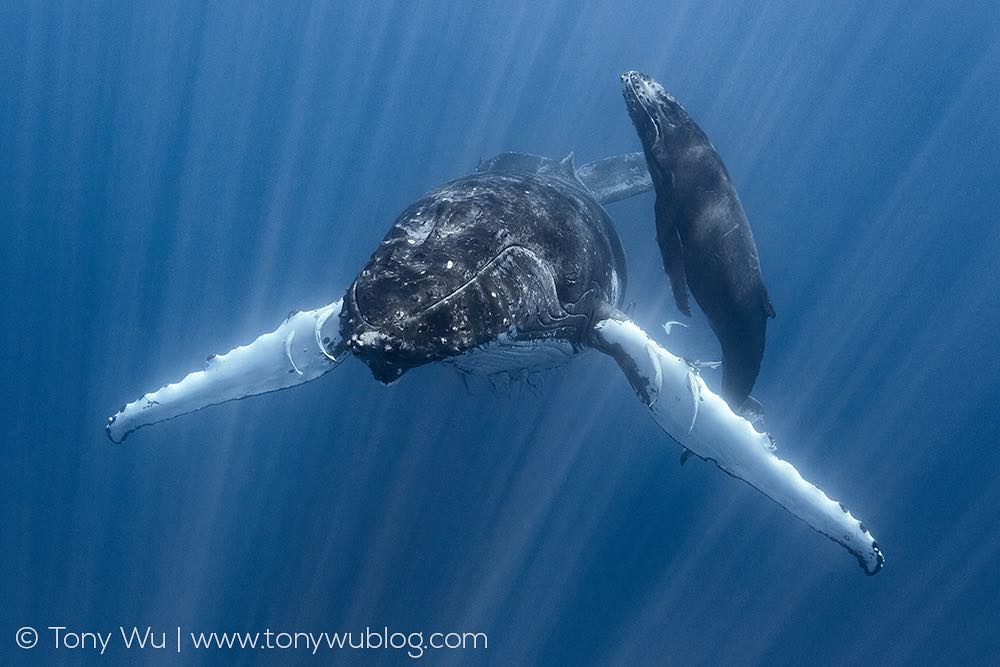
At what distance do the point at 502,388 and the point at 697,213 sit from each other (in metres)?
3.83

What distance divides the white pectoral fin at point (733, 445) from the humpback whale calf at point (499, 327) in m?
0.01

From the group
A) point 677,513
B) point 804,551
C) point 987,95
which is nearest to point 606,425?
point 677,513

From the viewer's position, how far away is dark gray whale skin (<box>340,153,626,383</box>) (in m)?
3.56

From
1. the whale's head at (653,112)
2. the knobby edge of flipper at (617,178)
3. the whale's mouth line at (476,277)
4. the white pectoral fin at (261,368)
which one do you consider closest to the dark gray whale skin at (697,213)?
the whale's head at (653,112)

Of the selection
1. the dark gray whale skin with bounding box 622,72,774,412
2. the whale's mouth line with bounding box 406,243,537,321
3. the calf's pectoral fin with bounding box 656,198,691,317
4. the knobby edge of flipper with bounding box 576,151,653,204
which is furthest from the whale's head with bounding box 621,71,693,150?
the knobby edge of flipper with bounding box 576,151,653,204


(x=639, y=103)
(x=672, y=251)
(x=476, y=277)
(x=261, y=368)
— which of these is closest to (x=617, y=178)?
(x=639, y=103)

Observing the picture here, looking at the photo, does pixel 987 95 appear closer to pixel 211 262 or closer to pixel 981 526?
pixel 981 526

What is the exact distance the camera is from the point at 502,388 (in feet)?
29.6

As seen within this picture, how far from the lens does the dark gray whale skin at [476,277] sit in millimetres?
3561

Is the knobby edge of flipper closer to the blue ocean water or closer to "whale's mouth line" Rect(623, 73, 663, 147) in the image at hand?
the blue ocean water

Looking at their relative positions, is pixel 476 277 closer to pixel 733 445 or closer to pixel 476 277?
pixel 476 277

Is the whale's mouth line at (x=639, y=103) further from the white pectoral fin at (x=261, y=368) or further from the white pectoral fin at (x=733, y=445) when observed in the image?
the white pectoral fin at (x=261, y=368)

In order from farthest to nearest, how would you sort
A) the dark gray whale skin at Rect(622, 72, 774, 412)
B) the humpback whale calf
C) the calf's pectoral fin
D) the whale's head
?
the calf's pectoral fin, the whale's head, the dark gray whale skin at Rect(622, 72, 774, 412), the humpback whale calf

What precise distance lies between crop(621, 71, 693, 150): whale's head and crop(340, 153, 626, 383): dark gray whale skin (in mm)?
1270
